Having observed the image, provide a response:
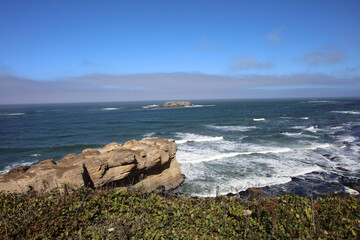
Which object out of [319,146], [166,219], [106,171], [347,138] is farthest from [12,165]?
[347,138]

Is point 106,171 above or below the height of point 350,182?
above

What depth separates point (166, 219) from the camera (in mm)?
5730

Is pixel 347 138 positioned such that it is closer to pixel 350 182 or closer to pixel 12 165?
pixel 350 182

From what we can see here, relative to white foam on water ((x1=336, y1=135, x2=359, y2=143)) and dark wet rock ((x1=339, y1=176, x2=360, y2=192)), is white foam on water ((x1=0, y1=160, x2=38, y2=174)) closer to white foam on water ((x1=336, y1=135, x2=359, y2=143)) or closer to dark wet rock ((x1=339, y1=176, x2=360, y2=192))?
dark wet rock ((x1=339, y1=176, x2=360, y2=192))

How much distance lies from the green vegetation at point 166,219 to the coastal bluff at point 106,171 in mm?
1093

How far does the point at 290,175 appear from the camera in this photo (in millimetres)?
16531

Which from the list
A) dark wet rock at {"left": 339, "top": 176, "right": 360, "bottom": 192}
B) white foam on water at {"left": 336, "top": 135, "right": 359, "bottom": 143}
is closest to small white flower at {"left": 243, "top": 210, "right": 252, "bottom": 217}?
dark wet rock at {"left": 339, "top": 176, "right": 360, "bottom": 192}

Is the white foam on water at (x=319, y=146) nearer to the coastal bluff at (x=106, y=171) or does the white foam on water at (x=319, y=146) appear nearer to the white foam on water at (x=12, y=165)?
the coastal bluff at (x=106, y=171)

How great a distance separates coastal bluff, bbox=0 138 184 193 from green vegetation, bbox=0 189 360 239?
109cm

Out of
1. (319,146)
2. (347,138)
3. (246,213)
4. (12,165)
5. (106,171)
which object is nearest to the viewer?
(246,213)

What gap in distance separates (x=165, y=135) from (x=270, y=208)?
94.1 ft

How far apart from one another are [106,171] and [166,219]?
7220 mm

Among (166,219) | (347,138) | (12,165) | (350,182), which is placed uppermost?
(166,219)

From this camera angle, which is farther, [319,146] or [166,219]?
[319,146]
